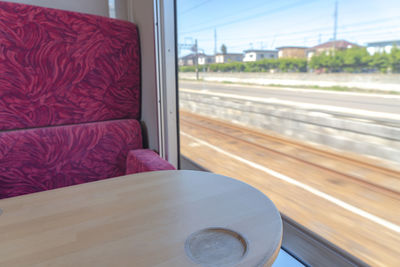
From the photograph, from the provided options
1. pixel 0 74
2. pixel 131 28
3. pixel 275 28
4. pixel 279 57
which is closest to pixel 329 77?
pixel 279 57

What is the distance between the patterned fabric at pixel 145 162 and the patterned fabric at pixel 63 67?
353 mm

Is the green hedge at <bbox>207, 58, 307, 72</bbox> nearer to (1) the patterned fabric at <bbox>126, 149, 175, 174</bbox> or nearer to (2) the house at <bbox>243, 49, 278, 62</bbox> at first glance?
(2) the house at <bbox>243, 49, 278, 62</bbox>

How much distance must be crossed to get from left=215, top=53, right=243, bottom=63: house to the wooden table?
1831 millimetres

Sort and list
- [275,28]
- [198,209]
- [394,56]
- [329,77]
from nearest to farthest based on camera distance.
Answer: [198,209] < [394,56] < [329,77] < [275,28]

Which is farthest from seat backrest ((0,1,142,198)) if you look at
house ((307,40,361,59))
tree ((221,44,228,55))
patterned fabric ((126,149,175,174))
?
house ((307,40,361,59))

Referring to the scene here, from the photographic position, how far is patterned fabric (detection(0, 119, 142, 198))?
143 cm

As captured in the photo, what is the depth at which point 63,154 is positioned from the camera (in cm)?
155

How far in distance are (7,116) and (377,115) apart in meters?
2.80

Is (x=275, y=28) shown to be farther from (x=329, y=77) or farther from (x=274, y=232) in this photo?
(x=274, y=232)

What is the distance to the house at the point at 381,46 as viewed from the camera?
1688mm

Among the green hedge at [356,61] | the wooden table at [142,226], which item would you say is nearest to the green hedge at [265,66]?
the green hedge at [356,61]

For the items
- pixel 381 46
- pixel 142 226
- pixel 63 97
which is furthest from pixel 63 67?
pixel 381 46

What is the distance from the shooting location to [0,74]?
1384mm

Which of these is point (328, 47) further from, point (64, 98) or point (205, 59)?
point (64, 98)
